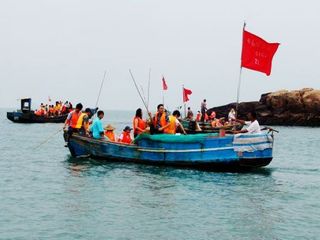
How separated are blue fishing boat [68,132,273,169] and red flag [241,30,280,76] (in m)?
2.33

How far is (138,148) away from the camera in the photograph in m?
21.1

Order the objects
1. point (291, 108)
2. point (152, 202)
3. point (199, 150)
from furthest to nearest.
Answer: point (291, 108)
point (199, 150)
point (152, 202)

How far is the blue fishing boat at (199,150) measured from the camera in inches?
748

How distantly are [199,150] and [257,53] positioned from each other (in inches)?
156

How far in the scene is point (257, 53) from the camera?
1881 cm

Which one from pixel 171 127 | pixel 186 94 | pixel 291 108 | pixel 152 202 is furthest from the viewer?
pixel 291 108

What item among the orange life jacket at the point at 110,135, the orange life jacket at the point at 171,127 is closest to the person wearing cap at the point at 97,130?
the orange life jacket at the point at 110,135

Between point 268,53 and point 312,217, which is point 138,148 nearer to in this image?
point 268,53

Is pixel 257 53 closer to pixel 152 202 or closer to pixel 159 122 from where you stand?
pixel 159 122

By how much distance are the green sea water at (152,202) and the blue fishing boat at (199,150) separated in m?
0.40

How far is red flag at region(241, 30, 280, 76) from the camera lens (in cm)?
1861

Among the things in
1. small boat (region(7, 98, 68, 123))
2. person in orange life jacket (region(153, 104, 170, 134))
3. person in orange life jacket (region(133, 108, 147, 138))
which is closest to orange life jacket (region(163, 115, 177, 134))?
person in orange life jacket (region(153, 104, 170, 134))

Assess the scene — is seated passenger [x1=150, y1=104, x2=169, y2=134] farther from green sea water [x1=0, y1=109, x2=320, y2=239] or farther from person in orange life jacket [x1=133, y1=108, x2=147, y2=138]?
green sea water [x1=0, y1=109, x2=320, y2=239]

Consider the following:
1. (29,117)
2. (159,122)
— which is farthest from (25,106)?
(159,122)
